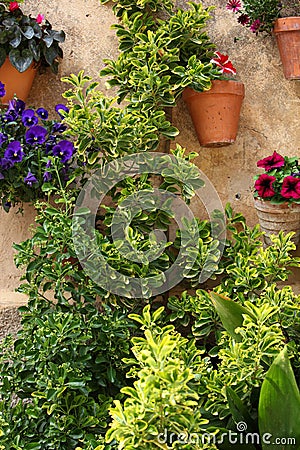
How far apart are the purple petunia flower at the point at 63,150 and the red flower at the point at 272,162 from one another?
28.7 inches

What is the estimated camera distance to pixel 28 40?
2.29 m

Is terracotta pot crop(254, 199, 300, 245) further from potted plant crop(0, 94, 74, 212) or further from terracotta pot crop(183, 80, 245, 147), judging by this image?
potted plant crop(0, 94, 74, 212)

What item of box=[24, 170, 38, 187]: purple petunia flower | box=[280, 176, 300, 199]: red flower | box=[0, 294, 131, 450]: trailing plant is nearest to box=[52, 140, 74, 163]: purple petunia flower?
box=[24, 170, 38, 187]: purple petunia flower

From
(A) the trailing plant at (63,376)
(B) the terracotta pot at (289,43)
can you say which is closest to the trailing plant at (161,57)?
(B) the terracotta pot at (289,43)

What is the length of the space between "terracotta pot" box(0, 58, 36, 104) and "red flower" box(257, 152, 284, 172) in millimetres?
979

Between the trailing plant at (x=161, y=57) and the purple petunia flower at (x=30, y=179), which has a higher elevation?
the trailing plant at (x=161, y=57)

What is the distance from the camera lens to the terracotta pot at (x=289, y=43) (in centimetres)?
229

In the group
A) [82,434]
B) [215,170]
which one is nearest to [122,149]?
[215,170]

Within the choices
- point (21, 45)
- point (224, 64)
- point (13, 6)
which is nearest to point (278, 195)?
point (224, 64)

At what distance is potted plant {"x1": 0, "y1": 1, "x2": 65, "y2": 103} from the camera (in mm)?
2273

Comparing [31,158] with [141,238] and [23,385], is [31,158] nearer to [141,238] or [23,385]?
[141,238]

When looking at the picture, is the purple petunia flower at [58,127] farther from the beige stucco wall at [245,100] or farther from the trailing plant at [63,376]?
the trailing plant at [63,376]

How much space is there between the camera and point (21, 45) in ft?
7.53

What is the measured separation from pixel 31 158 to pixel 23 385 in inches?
32.0
